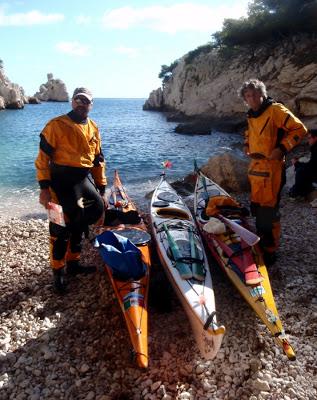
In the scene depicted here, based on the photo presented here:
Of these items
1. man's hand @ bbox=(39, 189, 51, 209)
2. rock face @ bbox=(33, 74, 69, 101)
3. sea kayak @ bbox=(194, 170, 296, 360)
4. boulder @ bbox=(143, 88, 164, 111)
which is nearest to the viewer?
sea kayak @ bbox=(194, 170, 296, 360)

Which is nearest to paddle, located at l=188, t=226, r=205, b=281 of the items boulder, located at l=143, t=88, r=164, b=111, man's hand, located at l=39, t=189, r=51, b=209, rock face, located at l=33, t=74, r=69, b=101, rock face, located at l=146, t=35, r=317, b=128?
man's hand, located at l=39, t=189, r=51, b=209

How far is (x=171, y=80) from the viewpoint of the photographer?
4206 cm

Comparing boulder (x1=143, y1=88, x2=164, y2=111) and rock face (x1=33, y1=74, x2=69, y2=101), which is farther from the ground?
rock face (x1=33, y1=74, x2=69, y2=101)

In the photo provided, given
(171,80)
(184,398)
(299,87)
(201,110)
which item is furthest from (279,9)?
(184,398)

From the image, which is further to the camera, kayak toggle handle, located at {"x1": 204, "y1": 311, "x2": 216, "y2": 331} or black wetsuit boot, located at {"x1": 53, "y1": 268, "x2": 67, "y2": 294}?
black wetsuit boot, located at {"x1": 53, "y1": 268, "x2": 67, "y2": 294}

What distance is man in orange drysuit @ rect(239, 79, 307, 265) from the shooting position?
446cm

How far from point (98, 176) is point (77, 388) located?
2.92 meters

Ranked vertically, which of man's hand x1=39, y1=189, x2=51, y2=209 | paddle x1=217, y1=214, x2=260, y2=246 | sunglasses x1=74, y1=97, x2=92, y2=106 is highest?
sunglasses x1=74, y1=97, x2=92, y2=106

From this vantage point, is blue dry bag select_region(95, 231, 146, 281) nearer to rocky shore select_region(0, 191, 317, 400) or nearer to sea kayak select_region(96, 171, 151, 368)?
sea kayak select_region(96, 171, 151, 368)

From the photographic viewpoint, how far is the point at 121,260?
427 centimetres

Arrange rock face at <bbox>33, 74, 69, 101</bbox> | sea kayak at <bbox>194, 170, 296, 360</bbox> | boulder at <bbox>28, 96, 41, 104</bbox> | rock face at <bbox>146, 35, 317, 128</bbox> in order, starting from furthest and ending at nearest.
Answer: rock face at <bbox>33, 74, 69, 101</bbox>
boulder at <bbox>28, 96, 41, 104</bbox>
rock face at <bbox>146, 35, 317, 128</bbox>
sea kayak at <bbox>194, 170, 296, 360</bbox>

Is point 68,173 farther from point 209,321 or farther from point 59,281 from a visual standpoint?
point 209,321

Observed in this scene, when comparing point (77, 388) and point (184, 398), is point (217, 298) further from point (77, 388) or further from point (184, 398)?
point (77, 388)

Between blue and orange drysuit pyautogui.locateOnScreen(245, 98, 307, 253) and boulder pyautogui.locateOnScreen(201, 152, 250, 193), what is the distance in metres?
Answer: 4.32
